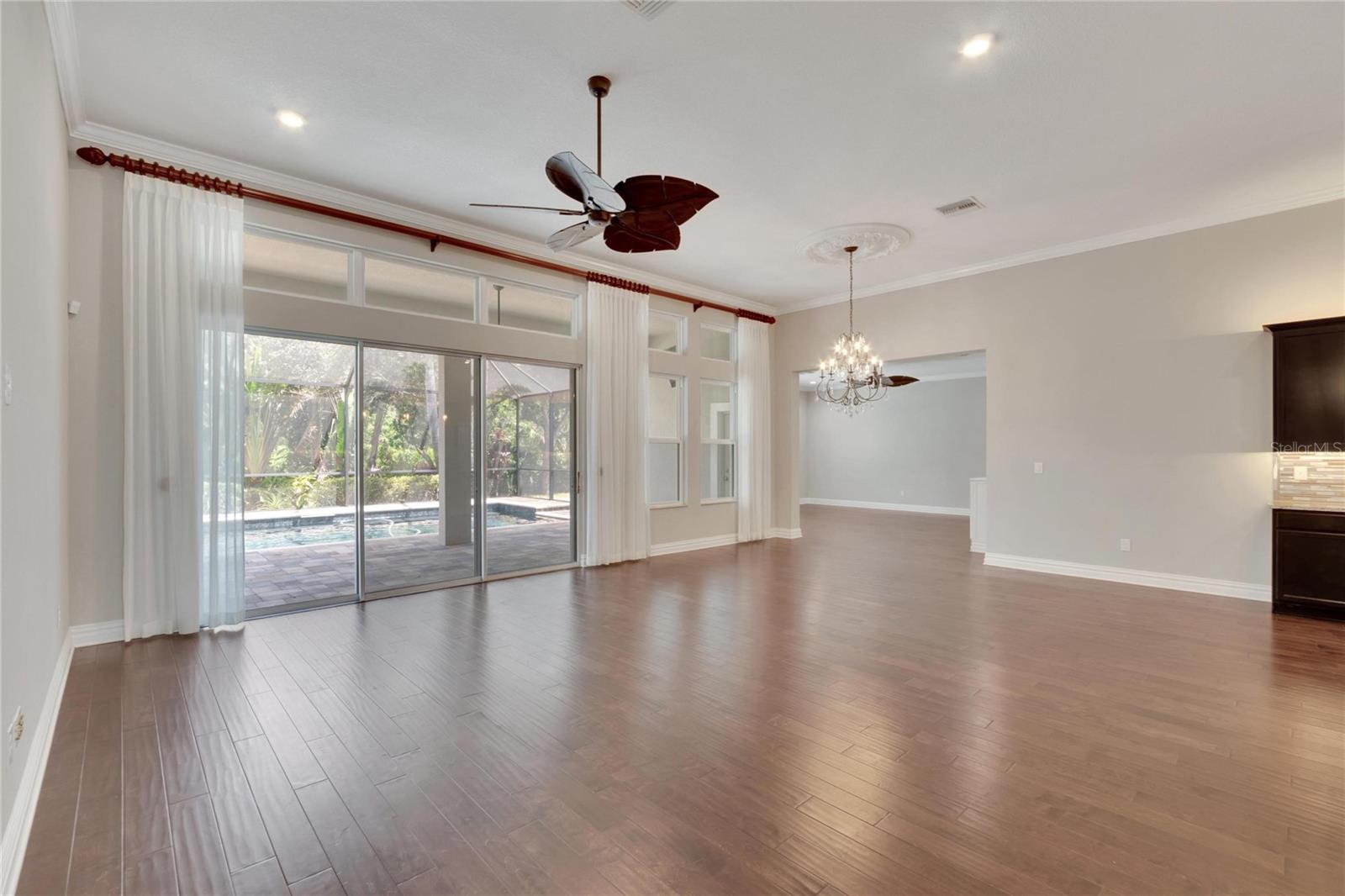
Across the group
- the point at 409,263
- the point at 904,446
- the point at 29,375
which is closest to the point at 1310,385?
the point at 409,263

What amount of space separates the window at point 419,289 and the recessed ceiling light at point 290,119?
1.47 metres

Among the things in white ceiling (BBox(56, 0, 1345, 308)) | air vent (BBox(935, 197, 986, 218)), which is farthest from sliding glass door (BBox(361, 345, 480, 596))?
air vent (BBox(935, 197, 986, 218))

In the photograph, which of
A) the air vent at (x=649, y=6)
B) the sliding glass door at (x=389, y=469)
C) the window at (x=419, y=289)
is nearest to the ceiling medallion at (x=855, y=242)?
the sliding glass door at (x=389, y=469)

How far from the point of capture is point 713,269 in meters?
7.54

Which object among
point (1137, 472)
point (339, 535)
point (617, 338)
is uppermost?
point (617, 338)

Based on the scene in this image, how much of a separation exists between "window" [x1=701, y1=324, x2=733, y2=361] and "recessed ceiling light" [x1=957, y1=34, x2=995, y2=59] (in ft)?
17.7

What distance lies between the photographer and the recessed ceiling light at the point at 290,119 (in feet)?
13.1

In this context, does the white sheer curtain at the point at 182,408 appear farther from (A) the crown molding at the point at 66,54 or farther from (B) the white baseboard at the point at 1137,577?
(B) the white baseboard at the point at 1137,577

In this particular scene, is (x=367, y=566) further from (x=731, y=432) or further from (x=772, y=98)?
(x=731, y=432)

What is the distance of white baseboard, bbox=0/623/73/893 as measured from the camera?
72.7 inches

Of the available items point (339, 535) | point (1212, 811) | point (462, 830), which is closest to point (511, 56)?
point (462, 830)

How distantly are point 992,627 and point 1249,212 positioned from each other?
15.3ft

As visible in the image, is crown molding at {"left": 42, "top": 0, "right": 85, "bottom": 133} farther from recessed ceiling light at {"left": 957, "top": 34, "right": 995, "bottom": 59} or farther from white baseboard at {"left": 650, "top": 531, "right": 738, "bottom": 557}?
white baseboard at {"left": 650, "top": 531, "right": 738, "bottom": 557}

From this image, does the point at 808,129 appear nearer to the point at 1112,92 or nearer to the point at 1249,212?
the point at 1112,92
